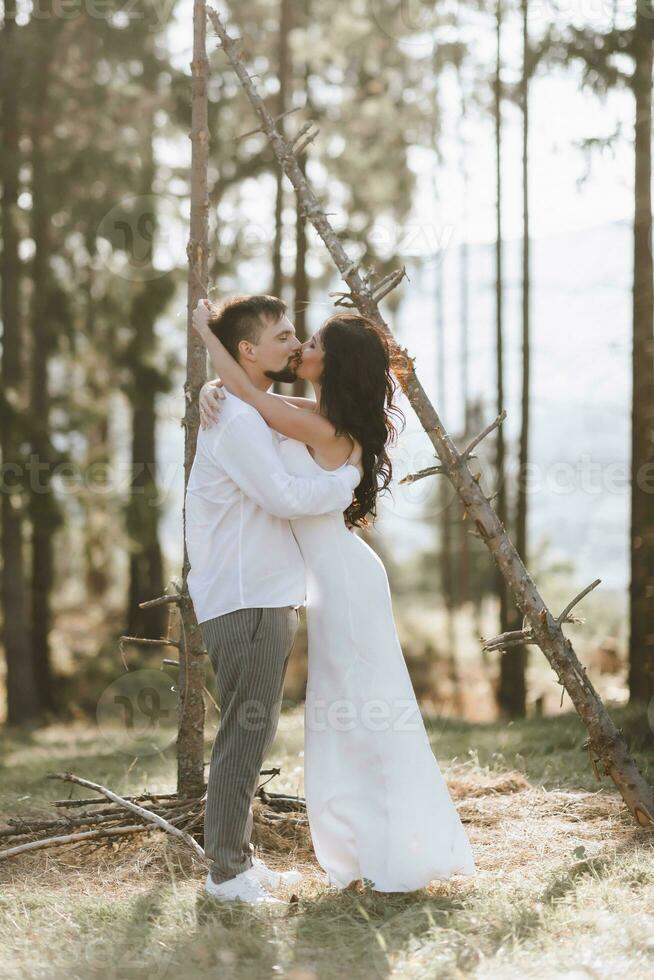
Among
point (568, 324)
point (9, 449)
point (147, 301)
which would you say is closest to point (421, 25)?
point (147, 301)

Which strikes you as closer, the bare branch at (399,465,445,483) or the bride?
Result: the bride

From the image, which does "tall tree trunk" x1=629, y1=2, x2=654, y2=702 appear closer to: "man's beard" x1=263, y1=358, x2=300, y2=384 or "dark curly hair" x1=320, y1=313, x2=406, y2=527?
"dark curly hair" x1=320, y1=313, x2=406, y2=527

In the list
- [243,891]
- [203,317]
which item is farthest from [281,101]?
[243,891]

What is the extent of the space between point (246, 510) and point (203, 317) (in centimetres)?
96

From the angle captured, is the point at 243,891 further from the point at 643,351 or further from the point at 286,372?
the point at 643,351

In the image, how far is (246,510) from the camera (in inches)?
172

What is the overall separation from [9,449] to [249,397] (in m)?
9.57

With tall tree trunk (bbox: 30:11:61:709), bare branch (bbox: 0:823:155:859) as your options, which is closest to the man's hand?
bare branch (bbox: 0:823:155:859)

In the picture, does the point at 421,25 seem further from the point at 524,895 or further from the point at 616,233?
the point at 524,895

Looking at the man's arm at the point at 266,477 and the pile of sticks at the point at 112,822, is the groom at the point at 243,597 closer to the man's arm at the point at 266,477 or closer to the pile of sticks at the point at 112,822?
the man's arm at the point at 266,477

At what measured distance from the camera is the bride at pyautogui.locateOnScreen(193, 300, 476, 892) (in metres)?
4.40

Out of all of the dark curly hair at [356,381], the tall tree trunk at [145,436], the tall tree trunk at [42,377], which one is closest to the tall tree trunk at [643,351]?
the dark curly hair at [356,381]

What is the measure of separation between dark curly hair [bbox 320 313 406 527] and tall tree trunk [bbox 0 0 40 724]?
9.36 metres

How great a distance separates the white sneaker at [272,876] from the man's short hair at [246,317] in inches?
88.6
